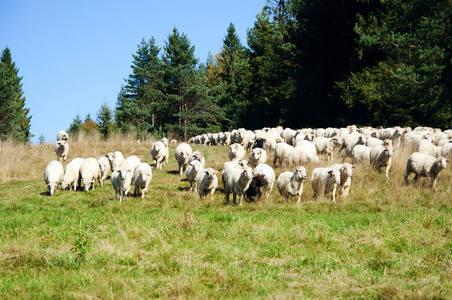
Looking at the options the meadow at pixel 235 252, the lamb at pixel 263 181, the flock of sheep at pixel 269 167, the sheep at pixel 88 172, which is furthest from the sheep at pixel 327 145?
the sheep at pixel 88 172

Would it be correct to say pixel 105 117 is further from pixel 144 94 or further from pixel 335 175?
pixel 335 175

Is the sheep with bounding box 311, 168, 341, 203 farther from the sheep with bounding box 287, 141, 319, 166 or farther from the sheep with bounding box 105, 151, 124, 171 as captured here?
the sheep with bounding box 105, 151, 124, 171

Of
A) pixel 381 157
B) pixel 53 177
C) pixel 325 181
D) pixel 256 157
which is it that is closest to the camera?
pixel 325 181

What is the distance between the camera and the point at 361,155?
1658 cm

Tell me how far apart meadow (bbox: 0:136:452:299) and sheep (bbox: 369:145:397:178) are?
11.4 feet

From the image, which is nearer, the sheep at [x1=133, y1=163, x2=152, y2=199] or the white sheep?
the white sheep

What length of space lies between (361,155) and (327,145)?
3133mm

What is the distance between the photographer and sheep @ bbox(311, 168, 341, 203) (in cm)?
1164

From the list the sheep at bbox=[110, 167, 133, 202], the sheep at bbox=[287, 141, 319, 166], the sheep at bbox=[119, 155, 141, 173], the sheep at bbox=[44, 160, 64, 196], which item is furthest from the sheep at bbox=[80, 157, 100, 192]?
the sheep at bbox=[287, 141, 319, 166]

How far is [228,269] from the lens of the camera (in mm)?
5297

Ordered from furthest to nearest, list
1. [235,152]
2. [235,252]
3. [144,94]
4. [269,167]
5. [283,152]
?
[144,94] < [235,152] < [283,152] < [269,167] < [235,252]

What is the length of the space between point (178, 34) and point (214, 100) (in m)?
12.2

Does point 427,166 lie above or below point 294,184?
above

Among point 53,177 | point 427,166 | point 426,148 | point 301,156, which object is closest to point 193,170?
point 301,156
